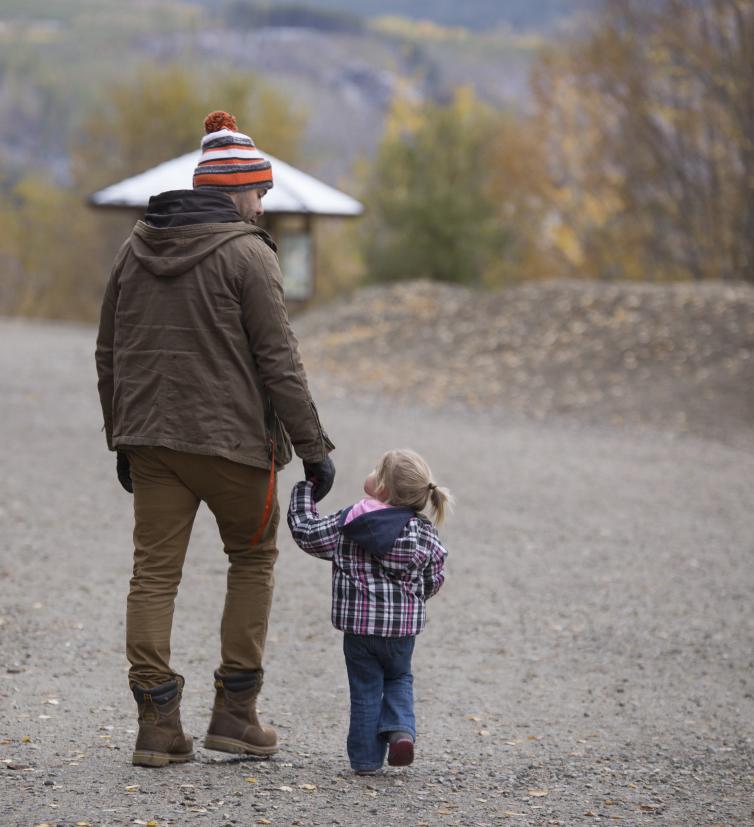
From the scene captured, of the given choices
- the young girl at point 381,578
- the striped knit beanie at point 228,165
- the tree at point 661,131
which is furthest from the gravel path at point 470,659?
the tree at point 661,131

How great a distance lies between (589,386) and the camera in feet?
44.6

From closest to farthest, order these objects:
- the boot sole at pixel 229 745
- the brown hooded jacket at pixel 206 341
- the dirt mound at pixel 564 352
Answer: the brown hooded jacket at pixel 206 341, the boot sole at pixel 229 745, the dirt mound at pixel 564 352

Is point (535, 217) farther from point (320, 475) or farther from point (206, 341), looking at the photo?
point (206, 341)

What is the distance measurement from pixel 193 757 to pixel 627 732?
163cm

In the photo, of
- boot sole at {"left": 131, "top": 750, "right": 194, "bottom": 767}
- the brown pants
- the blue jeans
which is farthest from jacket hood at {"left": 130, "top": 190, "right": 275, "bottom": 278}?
boot sole at {"left": 131, "top": 750, "right": 194, "bottom": 767}

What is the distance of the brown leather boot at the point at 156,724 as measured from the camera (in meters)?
3.51

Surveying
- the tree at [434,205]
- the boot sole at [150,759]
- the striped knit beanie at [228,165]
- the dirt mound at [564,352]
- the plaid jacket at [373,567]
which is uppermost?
the tree at [434,205]

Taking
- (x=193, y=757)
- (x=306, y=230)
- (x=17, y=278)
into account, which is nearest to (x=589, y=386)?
(x=306, y=230)

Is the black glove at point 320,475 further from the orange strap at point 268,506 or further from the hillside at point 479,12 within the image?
the hillside at point 479,12

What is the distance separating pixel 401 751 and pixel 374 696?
0.18m

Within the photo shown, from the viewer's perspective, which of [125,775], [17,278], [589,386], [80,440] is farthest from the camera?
[17,278]

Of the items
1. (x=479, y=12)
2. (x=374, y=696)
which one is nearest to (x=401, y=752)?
(x=374, y=696)

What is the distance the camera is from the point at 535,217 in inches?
938

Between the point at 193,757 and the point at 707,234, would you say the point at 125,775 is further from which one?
the point at 707,234
